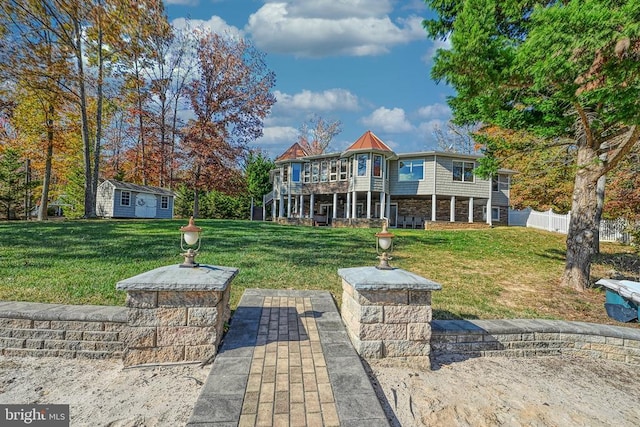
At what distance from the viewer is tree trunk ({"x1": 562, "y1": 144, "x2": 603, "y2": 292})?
6359 millimetres

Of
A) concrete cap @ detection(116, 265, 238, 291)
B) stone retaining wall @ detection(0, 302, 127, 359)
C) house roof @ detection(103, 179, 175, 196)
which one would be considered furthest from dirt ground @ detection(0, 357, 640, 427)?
house roof @ detection(103, 179, 175, 196)

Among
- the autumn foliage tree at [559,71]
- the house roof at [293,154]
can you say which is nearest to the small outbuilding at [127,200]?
the house roof at [293,154]

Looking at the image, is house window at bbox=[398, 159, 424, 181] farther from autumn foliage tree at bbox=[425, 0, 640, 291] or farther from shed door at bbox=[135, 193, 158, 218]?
shed door at bbox=[135, 193, 158, 218]

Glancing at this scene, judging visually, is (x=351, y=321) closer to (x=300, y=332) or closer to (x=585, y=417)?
(x=300, y=332)

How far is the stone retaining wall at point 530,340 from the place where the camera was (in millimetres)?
3947

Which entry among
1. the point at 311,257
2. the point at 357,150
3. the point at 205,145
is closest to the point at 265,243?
the point at 311,257

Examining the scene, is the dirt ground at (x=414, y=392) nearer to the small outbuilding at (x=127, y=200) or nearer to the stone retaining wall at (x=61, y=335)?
the stone retaining wall at (x=61, y=335)

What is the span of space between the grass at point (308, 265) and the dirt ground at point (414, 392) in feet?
4.24

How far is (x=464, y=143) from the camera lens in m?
31.4

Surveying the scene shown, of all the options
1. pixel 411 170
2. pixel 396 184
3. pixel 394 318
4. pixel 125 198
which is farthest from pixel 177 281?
pixel 125 198

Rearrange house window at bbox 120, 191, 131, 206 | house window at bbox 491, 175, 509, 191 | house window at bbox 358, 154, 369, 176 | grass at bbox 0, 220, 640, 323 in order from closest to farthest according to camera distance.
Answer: grass at bbox 0, 220, 640, 323, house window at bbox 358, 154, 369, 176, house window at bbox 491, 175, 509, 191, house window at bbox 120, 191, 131, 206

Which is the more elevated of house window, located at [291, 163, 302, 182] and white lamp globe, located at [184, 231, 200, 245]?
house window, located at [291, 163, 302, 182]

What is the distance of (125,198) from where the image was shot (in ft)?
69.4

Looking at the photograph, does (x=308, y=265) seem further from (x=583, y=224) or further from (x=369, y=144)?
(x=369, y=144)
